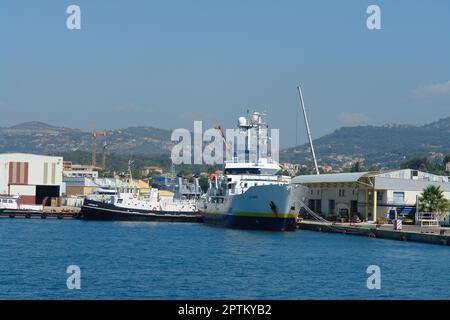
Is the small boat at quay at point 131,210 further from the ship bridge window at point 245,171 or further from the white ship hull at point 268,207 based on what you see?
the white ship hull at point 268,207

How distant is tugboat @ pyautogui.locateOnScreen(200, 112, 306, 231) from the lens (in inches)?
2250

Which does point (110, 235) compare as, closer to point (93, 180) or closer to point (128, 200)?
point (128, 200)

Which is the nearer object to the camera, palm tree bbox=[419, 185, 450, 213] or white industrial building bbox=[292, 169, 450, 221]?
palm tree bbox=[419, 185, 450, 213]

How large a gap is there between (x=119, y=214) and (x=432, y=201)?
31591 mm

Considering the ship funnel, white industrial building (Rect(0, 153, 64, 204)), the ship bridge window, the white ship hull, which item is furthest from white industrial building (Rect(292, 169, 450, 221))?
white industrial building (Rect(0, 153, 64, 204))

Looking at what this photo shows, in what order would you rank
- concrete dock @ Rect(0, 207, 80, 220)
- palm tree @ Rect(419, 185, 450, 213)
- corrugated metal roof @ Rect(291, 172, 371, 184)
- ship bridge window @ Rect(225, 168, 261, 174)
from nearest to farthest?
palm tree @ Rect(419, 185, 450, 213) → corrugated metal roof @ Rect(291, 172, 371, 184) → ship bridge window @ Rect(225, 168, 261, 174) → concrete dock @ Rect(0, 207, 80, 220)

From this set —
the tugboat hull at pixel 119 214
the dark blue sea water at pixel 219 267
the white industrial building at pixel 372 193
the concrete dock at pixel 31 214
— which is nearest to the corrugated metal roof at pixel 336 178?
the white industrial building at pixel 372 193

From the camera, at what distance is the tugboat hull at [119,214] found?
76688 mm

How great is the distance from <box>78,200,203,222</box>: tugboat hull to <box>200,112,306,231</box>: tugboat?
4557mm

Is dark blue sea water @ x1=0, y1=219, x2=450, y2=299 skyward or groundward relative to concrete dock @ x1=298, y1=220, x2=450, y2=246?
groundward

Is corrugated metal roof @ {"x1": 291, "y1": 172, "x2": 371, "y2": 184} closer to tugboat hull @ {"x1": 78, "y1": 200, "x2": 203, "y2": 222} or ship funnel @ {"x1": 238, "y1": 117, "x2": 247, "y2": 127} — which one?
ship funnel @ {"x1": 238, "y1": 117, "x2": 247, "y2": 127}

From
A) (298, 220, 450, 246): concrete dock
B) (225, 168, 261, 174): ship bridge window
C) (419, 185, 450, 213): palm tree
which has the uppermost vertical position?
(225, 168, 261, 174): ship bridge window

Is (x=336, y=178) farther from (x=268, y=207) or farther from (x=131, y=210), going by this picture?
(x=131, y=210)
